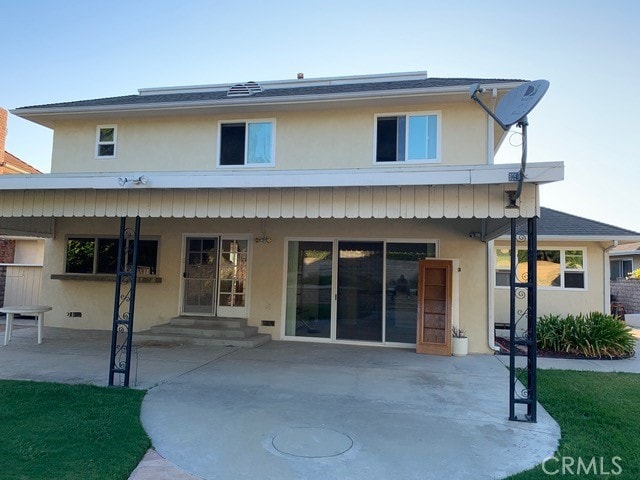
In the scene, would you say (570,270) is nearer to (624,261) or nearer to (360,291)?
(360,291)

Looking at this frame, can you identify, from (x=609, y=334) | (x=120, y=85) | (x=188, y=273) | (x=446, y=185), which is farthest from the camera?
(x=120, y=85)

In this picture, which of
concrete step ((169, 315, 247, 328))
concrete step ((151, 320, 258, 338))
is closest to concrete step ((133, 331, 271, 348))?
concrete step ((151, 320, 258, 338))

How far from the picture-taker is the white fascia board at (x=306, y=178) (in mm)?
5031

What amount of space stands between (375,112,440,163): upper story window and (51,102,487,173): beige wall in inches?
6.1

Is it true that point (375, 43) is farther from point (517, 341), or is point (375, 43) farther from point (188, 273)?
point (517, 341)

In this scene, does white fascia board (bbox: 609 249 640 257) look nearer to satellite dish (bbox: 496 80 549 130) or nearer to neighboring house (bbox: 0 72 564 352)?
neighboring house (bbox: 0 72 564 352)

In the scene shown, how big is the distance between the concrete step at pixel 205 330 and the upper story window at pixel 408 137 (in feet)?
16.6

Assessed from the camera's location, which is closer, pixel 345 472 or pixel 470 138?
pixel 345 472

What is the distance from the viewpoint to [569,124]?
10.5 meters

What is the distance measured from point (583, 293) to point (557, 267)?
100 cm

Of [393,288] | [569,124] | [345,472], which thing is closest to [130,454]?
[345,472]

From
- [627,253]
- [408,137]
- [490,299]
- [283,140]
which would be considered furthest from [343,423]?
[627,253]

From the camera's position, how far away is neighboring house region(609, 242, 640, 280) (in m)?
20.6

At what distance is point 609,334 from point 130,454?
994 cm
